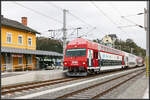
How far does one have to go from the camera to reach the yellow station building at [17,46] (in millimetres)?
25734

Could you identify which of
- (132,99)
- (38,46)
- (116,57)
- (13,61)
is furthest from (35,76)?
(38,46)

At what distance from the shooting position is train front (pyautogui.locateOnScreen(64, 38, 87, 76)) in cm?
1805

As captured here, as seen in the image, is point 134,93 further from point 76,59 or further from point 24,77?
point 76,59

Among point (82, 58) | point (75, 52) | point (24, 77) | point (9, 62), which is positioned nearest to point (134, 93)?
point (24, 77)

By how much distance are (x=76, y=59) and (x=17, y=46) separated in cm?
1337

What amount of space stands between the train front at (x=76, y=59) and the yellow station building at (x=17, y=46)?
26.1ft

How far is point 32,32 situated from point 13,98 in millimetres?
24357

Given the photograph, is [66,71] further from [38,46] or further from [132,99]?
[38,46]

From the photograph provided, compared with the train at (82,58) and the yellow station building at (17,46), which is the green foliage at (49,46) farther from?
the train at (82,58)

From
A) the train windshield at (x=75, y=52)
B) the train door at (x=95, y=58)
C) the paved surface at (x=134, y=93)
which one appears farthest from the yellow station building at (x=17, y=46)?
the paved surface at (x=134, y=93)

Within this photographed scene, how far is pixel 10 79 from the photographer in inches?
551

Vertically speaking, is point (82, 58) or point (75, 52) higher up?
point (75, 52)

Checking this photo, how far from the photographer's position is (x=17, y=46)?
95.2 feet

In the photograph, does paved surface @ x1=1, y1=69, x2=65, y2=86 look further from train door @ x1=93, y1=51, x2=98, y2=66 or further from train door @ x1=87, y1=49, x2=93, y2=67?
train door @ x1=93, y1=51, x2=98, y2=66
